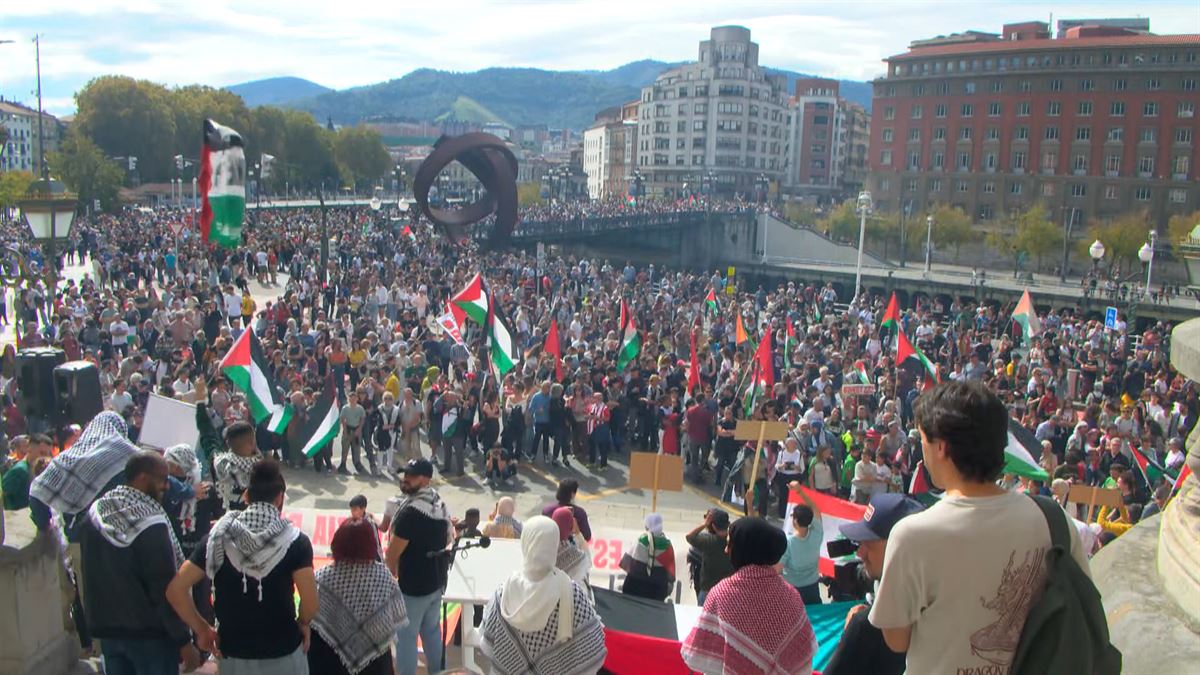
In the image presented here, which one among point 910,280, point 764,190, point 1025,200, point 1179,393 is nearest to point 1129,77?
point 1025,200

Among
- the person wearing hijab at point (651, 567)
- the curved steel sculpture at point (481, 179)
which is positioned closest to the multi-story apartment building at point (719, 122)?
the curved steel sculpture at point (481, 179)

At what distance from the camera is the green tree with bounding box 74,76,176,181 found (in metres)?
81.9

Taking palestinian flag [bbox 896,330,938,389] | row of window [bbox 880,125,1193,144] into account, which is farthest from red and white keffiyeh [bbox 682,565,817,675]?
row of window [bbox 880,125,1193,144]

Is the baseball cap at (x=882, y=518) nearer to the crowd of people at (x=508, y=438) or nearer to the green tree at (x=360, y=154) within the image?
the crowd of people at (x=508, y=438)

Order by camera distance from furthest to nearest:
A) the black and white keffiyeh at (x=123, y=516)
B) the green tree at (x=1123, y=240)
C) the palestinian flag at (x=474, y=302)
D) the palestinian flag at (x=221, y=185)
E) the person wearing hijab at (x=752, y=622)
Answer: the green tree at (x=1123, y=240) < the palestinian flag at (x=474, y=302) < the palestinian flag at (x=221, y=185) < the black and white keffiyeh at (x=123, y=516) < the person wearing hijab at (x=752, y=622)

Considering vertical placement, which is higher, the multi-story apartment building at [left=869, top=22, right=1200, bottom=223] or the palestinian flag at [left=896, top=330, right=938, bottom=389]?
the multi-story apartment building at [left=869, top=22, right=1200, bottom=223]

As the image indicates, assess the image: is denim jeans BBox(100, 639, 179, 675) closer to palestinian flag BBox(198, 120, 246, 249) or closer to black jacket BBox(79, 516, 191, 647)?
black jacket BBox(79, 516, 191, 647)

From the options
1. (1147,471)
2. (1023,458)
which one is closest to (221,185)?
(1023,458)

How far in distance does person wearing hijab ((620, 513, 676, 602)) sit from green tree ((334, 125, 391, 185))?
110 meters

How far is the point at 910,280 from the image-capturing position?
5634cm

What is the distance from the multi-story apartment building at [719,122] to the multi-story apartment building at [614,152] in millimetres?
9133

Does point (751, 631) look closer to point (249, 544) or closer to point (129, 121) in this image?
point (249, 544)

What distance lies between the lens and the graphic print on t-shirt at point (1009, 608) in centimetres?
Answer: 267

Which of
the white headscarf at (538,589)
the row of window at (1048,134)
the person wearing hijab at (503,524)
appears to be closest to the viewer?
the white headscarf at (538,589)
